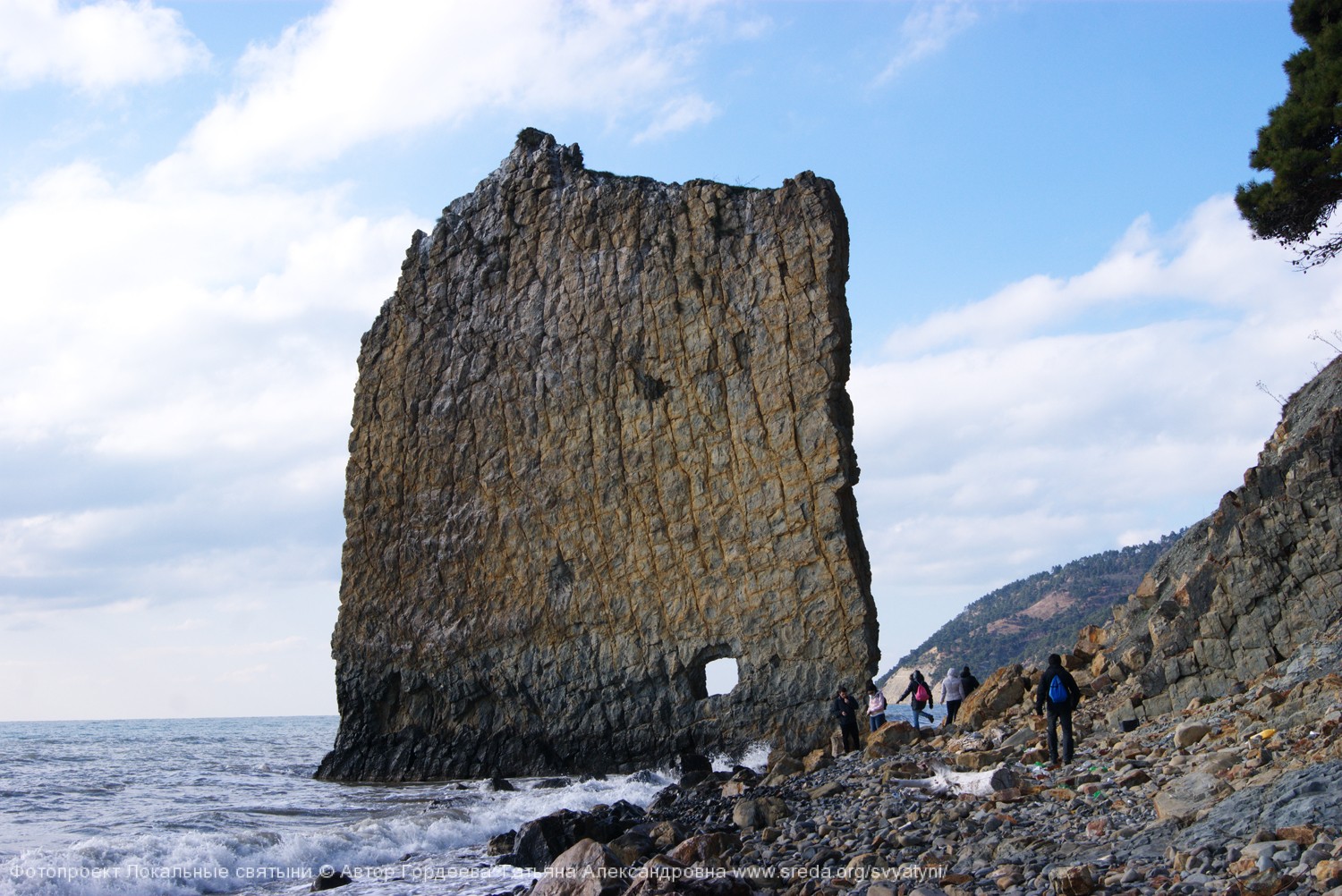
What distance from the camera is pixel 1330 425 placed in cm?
1215

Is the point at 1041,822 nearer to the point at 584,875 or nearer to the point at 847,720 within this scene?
the point at 584,875

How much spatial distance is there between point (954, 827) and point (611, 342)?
15367mm

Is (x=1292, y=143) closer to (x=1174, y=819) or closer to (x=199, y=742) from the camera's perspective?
(x=1174, y=819)

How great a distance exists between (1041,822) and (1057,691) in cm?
259

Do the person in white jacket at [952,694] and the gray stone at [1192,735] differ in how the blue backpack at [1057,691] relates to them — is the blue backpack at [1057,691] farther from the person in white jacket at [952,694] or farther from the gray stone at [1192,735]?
the person in white jacket at [952,694]

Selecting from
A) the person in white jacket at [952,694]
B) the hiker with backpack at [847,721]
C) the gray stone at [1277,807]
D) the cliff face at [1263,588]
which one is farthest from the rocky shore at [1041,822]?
the person in white jacket at [952,694]

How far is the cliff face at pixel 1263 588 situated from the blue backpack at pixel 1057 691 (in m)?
2.33

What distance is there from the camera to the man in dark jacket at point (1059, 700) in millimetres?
10648

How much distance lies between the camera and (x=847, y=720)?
696 inches

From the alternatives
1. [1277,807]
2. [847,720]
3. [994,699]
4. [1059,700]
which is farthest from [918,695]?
[1277,807]

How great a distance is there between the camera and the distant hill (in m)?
85.3

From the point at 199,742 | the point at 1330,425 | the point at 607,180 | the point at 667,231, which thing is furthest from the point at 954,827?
the point at 199,742

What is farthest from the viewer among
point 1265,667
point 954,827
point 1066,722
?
point 1265,667

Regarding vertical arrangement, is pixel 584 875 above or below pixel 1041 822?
below
